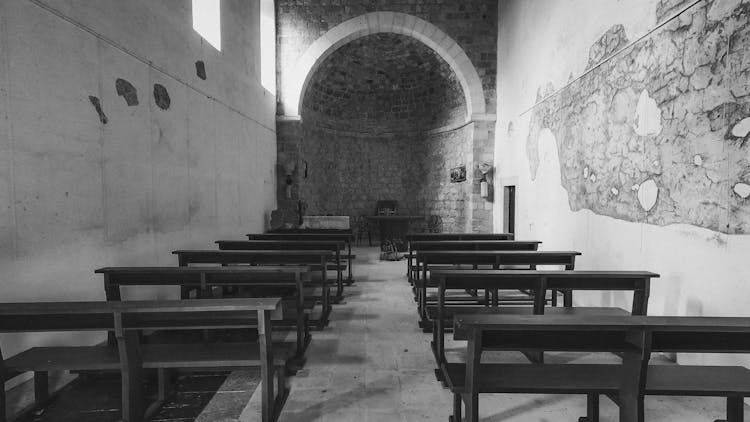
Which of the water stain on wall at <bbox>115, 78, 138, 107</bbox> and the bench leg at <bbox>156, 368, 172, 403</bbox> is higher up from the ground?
the water stain on wall at <bbox>115, 78, 138, 107</bbox>

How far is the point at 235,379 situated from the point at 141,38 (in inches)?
150

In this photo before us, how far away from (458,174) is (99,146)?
825 cm

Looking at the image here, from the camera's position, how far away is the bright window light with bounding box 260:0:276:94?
9.30m

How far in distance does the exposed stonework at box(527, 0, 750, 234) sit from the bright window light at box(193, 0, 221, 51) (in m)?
5.64

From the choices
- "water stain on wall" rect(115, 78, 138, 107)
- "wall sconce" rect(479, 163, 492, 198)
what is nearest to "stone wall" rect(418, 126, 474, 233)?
"wall sconce" rect(479, 163, 492, 198)

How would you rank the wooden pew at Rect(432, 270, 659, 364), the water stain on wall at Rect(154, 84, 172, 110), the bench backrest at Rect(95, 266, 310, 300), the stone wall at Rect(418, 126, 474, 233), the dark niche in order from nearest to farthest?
the wooden pew at Rect(432, 270, 659, 364) < the bench backrest at Rect(95, 266, 310, 300) < the water stain on wall at Rect(154, 84, 172, 110) < the dark niche < the stone wall at Rect(418, 126, 474, 233)

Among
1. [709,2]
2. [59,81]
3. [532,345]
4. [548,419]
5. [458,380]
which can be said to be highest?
[709,2]

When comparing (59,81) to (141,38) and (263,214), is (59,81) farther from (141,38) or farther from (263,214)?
(263,214)

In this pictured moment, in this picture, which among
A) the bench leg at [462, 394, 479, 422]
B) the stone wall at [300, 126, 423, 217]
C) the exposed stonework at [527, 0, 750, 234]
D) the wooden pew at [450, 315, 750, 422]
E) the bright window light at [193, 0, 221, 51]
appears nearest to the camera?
the wooden pew at [450, 315, 750, 422]

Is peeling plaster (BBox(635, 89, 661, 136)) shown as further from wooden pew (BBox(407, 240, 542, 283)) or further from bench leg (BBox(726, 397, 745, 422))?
bench leg (BBox(726, 397, 745, 422))

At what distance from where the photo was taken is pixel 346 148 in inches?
481

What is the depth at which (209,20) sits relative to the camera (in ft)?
21.5

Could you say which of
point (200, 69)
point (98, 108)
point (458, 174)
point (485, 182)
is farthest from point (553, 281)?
point (458, 174)

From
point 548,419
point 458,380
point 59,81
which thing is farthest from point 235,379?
point 59,81
